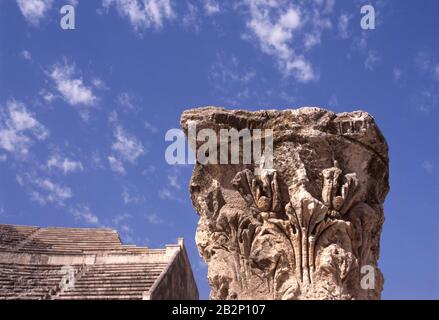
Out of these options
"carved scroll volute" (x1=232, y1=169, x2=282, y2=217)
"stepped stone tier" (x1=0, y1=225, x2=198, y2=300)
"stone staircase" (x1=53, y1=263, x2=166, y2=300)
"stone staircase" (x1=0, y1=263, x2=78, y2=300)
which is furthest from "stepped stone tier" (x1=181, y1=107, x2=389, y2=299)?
"stone staircase" (x1=0, y1=263, x2=78, y2=300)

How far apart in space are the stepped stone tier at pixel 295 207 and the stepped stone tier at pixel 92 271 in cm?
828

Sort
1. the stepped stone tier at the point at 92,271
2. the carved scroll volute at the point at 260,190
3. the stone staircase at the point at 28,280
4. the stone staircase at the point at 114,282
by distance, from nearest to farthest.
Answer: the carved scroll volute at the point at 260,190 → the stone staircase at the point at 114,282 → the stepped stone tier at the point at 92,271 → the stone staircase at the point at 28,280

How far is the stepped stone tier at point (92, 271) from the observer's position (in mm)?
14883

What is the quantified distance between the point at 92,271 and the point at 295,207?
13.7 metres

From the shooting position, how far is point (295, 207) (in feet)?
15.5

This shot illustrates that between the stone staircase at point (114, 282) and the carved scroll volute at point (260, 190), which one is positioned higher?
the stone staircase at point (114, 282)

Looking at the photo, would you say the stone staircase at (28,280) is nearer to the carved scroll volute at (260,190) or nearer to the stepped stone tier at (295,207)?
the stepped stone tier at (295,207)

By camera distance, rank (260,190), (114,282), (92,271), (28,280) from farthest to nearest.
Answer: (92,271) → (28,280) → (114,282) → (260,190)

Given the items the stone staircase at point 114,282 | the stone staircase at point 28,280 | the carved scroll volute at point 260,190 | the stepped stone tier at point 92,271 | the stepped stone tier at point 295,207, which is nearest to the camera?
the stepped stone tier at point 295,207

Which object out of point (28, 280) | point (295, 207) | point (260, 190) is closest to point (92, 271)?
point (28, 280)

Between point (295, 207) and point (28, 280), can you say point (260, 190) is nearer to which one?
point (295, 207)

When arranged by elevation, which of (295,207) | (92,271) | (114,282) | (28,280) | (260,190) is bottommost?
(295,207)

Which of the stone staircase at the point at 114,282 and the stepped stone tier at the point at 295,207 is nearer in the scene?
the stepped stone tier at the point at 295,207

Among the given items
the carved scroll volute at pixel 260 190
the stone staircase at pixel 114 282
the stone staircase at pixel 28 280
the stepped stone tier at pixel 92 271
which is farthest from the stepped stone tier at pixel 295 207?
the stone staircase at pixel 28 280
